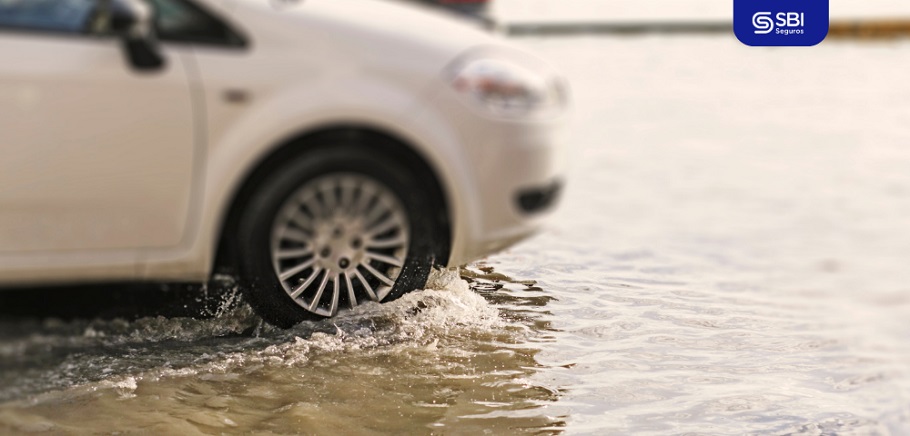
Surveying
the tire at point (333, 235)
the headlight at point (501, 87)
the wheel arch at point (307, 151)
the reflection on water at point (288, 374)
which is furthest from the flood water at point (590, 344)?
the headlight at point (501, 87)

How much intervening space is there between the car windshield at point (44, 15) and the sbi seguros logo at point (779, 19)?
479 inches

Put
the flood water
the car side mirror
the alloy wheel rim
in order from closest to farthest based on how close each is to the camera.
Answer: the car side mirror → the flood water → the alloy wheel rim

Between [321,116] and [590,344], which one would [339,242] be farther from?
[590,344]

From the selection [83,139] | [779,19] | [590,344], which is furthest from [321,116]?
[779,19]

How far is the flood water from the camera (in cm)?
454

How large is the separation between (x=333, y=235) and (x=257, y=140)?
1.91ft

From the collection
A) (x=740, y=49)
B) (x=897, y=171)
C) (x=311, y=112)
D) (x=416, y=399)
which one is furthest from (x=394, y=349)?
(x=740, y=49)

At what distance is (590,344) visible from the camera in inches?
217

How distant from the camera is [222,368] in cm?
498

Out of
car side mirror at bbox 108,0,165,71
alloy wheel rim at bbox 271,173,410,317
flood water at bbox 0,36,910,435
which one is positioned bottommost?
flood water at bbox 0,36,910,435

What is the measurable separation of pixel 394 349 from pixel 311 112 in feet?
3.93

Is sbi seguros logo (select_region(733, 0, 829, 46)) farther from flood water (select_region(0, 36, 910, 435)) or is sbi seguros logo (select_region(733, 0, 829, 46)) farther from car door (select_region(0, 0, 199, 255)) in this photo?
car door (select_region(0, 0, 199, 255))

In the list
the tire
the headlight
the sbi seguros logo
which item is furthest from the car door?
the sbi seguros logo

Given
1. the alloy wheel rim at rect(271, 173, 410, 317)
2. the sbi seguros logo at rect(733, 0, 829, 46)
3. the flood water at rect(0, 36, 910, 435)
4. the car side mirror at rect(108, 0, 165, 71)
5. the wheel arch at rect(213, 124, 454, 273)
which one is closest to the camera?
the car side mirror at rect(108, 0, 165, 71)
